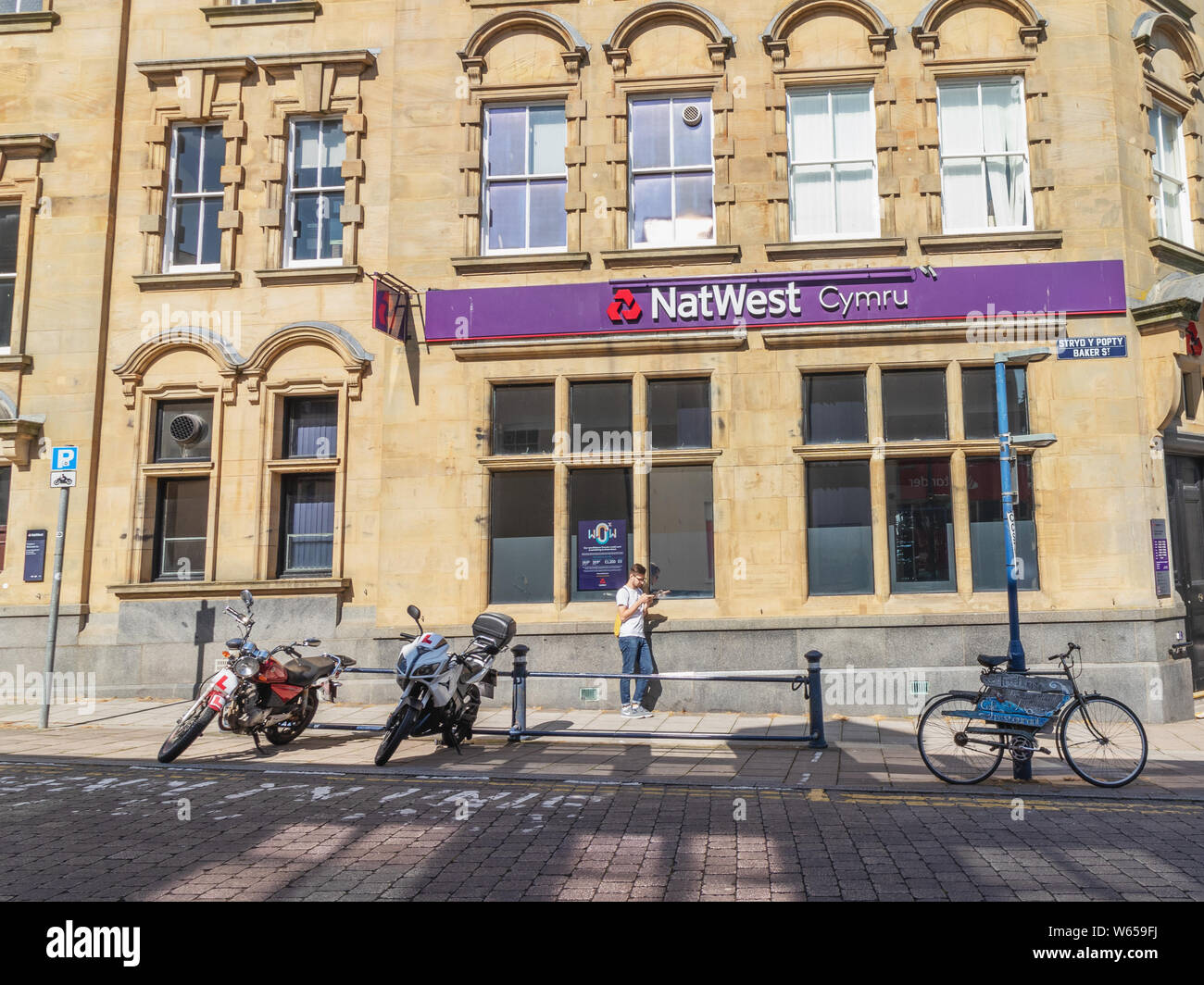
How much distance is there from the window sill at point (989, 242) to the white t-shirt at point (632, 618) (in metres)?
6.46

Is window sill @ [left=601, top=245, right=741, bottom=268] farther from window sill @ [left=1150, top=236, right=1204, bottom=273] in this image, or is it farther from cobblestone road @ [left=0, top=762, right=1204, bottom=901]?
cobblestone road @ [left=0, top=762, right=1204, bottom=901]

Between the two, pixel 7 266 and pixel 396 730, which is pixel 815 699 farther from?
pixel 7 266

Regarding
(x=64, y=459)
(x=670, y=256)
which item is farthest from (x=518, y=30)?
(x=64, y=459)

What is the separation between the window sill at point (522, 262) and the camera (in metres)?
12.7

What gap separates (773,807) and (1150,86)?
1261 centimetres

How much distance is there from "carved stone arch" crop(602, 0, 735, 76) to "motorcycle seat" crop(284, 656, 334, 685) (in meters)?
9.53

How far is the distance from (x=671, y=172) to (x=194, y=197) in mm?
7762

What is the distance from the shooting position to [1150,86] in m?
12.9

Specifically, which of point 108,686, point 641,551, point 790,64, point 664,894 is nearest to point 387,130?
point 790,64

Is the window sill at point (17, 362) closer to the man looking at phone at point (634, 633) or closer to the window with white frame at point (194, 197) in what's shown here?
the window with white frame at point (194, 197)

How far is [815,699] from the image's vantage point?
847 centimetres

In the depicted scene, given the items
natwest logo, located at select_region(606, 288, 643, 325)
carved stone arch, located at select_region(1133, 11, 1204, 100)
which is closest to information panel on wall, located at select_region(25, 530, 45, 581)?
natwest logo, located at select_region(606, 288, 643, 325)

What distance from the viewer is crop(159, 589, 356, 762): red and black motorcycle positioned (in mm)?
8344

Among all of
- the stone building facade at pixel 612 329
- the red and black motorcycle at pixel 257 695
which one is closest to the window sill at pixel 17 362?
the stone building facade at pixel 612 329
